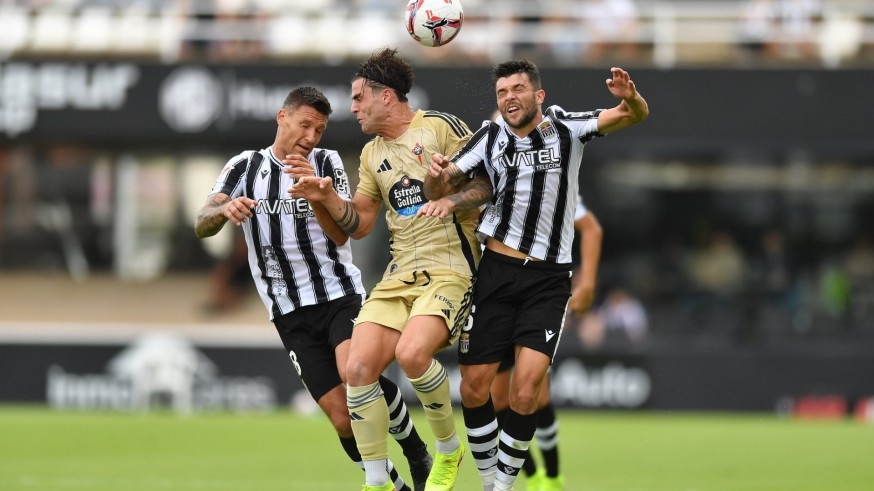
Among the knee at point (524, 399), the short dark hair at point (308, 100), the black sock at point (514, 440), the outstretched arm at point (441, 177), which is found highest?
the short dark hair at point (308, 100)

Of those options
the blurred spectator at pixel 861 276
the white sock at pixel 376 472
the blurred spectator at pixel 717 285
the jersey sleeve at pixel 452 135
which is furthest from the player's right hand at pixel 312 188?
the blurred spectator at pixel 861 276

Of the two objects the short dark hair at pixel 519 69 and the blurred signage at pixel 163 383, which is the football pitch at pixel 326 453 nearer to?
the blurred signage at pixel 163 383

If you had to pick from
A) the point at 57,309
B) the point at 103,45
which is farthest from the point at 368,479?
the point at 57,309

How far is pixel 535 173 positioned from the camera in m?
8.09

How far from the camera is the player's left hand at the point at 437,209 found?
765cm

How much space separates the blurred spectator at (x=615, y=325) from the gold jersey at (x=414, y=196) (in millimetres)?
11195

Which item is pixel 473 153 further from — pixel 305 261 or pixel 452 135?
pixel 305 261

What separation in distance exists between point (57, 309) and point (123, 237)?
5.48 ft

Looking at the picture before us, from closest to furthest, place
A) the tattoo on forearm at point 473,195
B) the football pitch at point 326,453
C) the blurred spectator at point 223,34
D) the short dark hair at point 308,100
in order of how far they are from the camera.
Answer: the tattoo on forearm at point 473,195
the short dark hair at point 308,100
the football pitch at point 326,453
the blurred spectator at point 223,34

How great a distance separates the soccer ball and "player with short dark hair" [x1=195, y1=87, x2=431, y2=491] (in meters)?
0.72

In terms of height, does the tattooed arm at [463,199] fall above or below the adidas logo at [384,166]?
below

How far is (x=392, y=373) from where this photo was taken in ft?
61.1

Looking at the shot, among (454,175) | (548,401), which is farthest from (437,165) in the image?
(548,401)

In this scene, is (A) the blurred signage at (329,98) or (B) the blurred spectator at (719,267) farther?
(B) the blurred spectator at (719,267)
